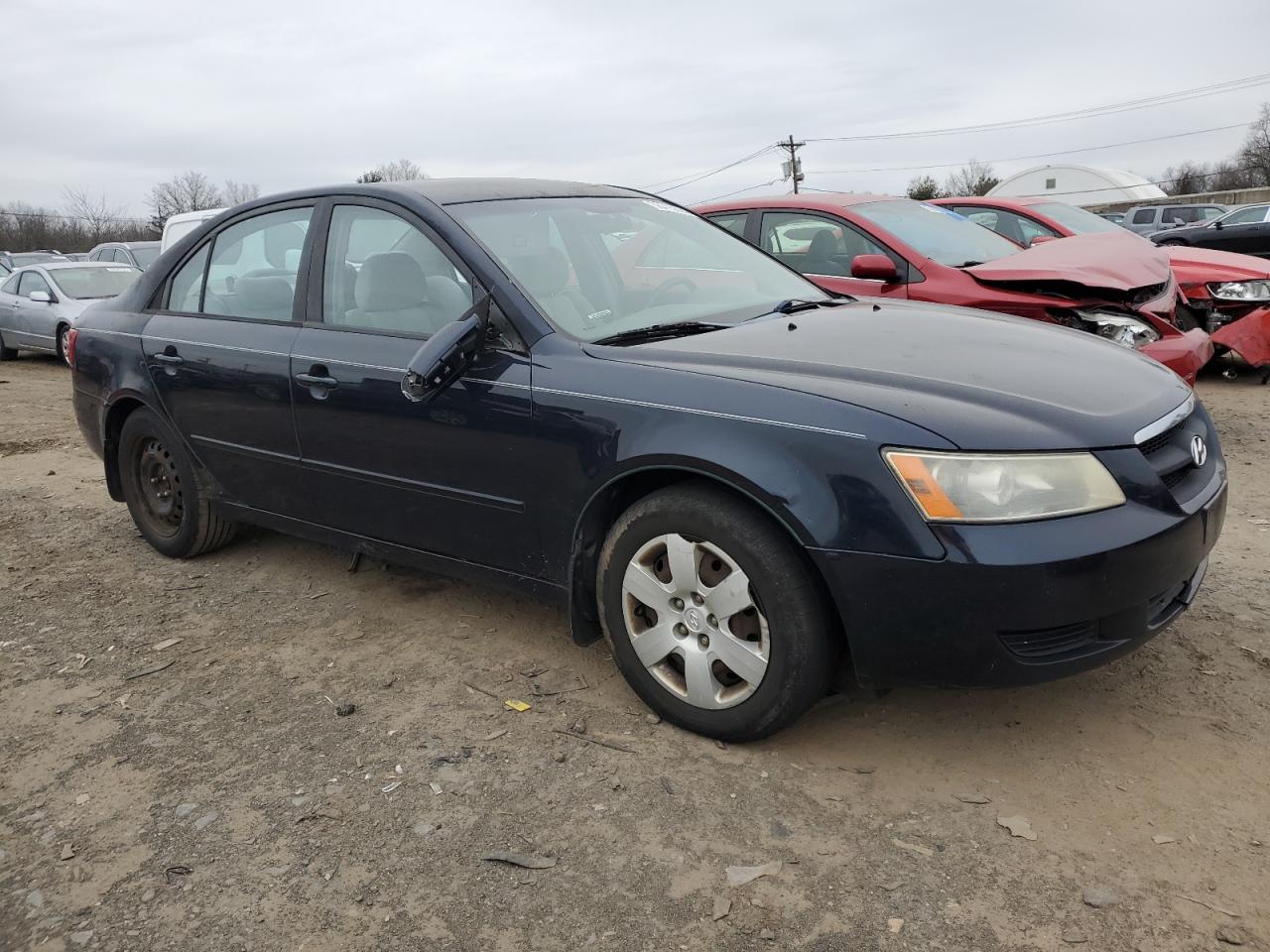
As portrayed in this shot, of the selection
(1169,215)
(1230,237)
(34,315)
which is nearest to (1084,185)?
(1169,215)

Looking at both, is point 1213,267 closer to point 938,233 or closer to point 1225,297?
point 1225,297

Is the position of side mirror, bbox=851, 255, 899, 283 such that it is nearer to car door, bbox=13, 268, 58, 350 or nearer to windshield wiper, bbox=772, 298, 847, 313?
windshield wiper, bbox=772, 298, 847, 313

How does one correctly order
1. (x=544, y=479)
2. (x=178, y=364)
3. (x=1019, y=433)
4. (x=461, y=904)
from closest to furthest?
(x=461, y=904) < (x=1019, y=433) < (x=544, y=479) < (x=178, y=364)

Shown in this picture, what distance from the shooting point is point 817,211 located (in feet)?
21.5

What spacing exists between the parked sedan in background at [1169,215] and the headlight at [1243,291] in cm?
1635

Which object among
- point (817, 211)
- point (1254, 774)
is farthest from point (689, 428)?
point (817, 211)

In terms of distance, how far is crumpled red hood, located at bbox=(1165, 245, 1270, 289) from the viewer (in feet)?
25.1

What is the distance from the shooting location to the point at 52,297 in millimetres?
12820

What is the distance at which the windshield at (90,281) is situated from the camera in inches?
515

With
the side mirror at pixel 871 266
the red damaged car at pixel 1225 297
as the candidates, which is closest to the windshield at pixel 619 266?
the side mirror at pixel 871 266

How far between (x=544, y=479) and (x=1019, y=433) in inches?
53.8

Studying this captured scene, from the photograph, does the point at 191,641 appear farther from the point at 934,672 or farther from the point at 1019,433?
the point at 1019,433

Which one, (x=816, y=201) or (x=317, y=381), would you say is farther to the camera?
(x=816, y=201)

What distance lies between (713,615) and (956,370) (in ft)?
3.10
